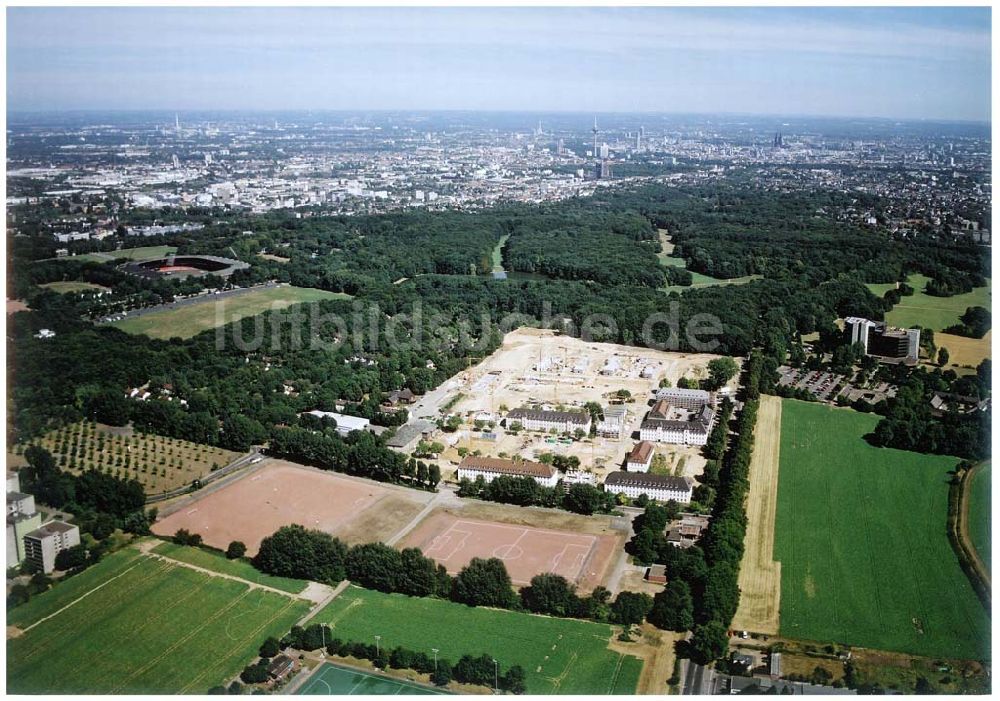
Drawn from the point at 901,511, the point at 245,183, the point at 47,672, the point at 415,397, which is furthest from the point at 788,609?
the point at 245,183

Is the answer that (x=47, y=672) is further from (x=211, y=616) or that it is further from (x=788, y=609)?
(x=788, y=609)

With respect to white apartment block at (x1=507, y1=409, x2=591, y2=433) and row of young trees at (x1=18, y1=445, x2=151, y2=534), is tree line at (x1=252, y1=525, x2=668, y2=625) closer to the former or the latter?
row of young trees at (x1=18, y1=445, x2=151, y2=534)

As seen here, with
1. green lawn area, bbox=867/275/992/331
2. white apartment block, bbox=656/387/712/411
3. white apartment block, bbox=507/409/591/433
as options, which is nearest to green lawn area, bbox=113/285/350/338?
white apartment block, bbox=507/409/591/433

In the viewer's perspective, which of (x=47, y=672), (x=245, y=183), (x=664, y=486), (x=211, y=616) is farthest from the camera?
(x=245, y=183)

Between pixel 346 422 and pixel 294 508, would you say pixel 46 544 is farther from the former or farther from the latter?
pixel 346 422

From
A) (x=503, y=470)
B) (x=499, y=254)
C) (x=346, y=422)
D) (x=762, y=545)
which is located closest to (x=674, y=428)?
(x=503, y=470)

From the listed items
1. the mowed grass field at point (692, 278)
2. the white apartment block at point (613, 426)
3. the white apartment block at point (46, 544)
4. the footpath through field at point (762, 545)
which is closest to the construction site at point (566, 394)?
the white apartment block at point (613, 426)
